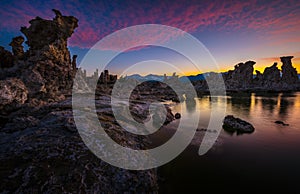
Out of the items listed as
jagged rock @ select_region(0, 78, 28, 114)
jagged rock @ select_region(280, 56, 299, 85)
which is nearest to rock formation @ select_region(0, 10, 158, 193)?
jagged rock @ select_region(0, 78, 28, 114)

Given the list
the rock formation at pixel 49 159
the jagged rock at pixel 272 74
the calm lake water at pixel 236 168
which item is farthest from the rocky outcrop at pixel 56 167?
the jagged rock at pixel 272 74

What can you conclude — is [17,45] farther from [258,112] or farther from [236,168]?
[258,112]

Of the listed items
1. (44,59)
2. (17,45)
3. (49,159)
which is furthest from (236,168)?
(17,45)

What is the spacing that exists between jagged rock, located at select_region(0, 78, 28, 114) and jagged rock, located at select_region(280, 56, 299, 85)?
866 feet

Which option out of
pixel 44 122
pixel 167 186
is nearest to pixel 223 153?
pixel 167 186

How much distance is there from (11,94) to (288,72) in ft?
882

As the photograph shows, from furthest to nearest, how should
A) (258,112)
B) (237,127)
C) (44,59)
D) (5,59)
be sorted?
(258,112) → (5,59) → (44,59) → (237,127)

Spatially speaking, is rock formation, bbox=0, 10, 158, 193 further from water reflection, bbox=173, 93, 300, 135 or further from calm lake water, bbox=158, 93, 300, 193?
water reflection, bbox=173, 93, 300, 135

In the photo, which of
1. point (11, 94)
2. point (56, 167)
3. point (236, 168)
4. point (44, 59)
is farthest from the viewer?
point (44, 59)

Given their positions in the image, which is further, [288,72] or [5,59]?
[288,72]

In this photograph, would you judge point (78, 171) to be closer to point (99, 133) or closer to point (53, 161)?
point (53, 161)

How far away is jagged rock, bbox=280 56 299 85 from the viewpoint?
7357 inches

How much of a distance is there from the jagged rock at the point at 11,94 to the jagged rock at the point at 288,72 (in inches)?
Result: 10387

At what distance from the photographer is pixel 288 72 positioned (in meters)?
187
